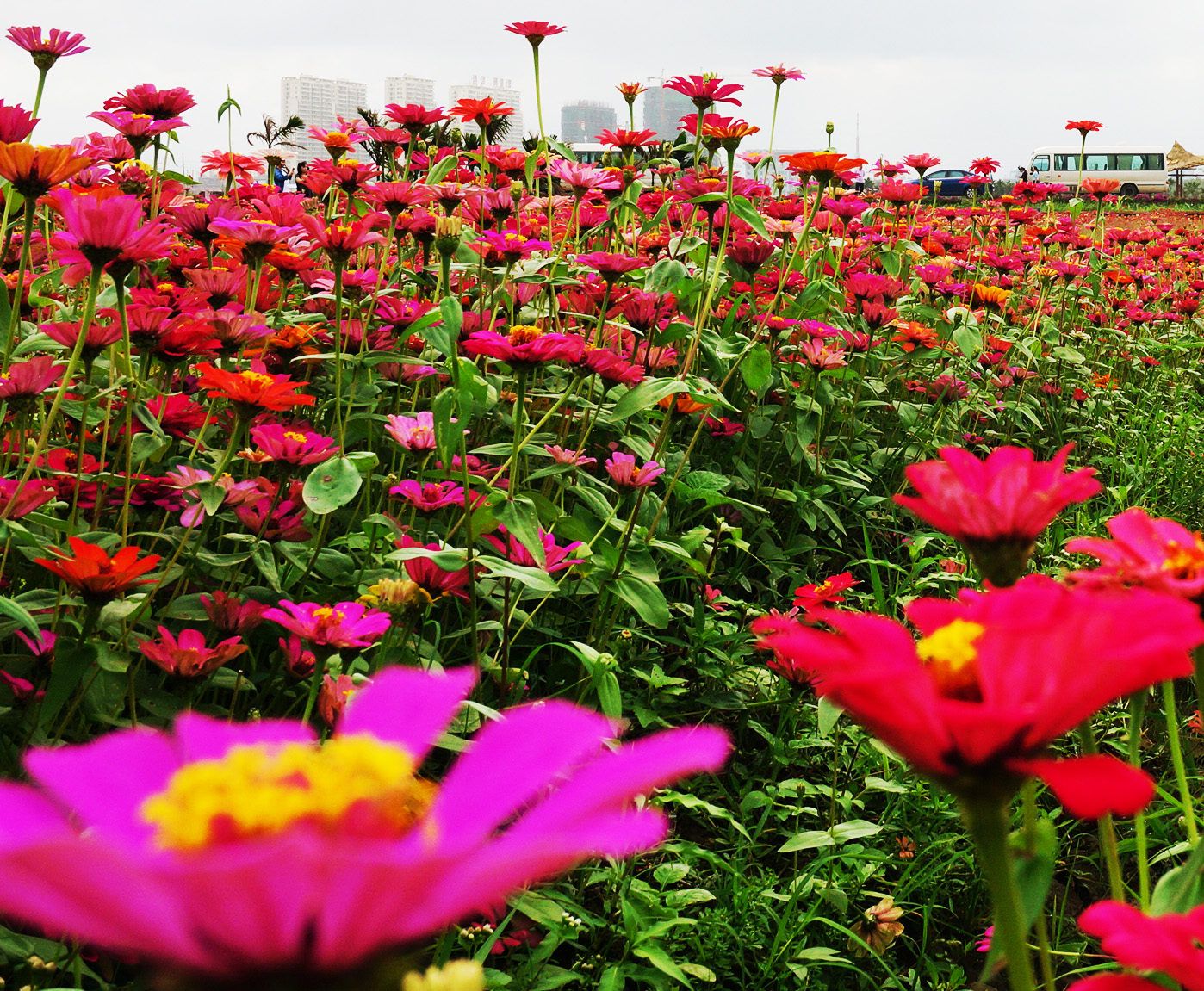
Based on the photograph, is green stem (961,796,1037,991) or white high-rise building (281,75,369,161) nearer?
green stem (961,796,1037,991)

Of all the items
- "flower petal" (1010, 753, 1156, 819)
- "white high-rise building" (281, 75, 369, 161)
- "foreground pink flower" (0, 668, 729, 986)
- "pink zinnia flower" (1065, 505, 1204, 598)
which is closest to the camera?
"foreground pink flower" (0, 668, 729, 986)

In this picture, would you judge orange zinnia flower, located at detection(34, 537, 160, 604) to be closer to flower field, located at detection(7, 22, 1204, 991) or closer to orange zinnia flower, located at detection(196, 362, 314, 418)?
flower field, located at detection(7, 22, 1204, 991)

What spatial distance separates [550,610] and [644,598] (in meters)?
0.32

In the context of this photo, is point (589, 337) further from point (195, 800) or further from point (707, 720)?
point (195, 800)

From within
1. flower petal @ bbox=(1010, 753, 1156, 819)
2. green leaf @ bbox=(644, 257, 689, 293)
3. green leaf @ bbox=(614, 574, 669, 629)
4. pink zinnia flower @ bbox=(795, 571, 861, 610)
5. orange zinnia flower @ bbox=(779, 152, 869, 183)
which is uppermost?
orange zinnia flower @ bbox=(779, 152, 869, 183)

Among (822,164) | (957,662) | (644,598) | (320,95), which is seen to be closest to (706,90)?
(822,164)

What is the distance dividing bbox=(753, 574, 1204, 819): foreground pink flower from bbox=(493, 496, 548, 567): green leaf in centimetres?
84

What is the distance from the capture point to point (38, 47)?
4.98ft

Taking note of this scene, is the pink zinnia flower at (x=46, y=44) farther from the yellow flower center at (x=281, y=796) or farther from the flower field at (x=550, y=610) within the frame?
the yellow flower center at (x=281, y=796)

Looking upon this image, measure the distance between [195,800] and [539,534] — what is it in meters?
0.98

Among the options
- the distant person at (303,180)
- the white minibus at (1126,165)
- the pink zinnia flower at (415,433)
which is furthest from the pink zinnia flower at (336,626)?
the white minibus at (1126,165)

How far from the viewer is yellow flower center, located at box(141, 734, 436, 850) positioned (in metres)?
0.22

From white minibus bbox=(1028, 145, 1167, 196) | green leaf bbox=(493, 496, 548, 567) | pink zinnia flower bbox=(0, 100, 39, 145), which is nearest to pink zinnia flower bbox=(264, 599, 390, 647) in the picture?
green leaf bbox=(493, 496, 548, 567)

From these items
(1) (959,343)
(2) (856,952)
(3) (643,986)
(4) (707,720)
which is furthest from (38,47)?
(1) (959,343)
